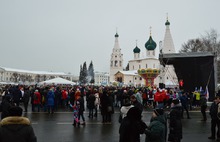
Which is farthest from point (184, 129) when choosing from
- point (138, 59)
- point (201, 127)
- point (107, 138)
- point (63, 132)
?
point (138, 59)

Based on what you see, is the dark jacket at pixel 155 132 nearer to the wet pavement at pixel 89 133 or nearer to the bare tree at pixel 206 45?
the wet pavement at pixel 89 133

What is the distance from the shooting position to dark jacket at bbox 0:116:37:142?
12.0 ft

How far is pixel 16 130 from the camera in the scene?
12.1 ft

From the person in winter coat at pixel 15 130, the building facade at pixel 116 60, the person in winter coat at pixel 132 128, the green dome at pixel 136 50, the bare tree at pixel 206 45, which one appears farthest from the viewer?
the green dome at pixel 136 50

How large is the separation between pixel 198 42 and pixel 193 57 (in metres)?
27.0

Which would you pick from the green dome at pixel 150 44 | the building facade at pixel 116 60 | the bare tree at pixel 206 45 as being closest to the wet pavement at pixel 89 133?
the bare tree at pixel 206 45

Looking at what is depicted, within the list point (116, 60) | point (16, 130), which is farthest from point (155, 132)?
point (116, 60)

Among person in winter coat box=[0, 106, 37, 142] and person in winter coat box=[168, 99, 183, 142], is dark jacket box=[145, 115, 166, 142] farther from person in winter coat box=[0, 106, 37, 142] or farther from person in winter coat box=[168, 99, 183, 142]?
person in winter coat box=[0, 106, 37, 142]

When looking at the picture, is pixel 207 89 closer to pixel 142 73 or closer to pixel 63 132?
pixel 63 132

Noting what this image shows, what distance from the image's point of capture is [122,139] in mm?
4535

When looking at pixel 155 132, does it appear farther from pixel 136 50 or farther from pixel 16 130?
pixel 136 50

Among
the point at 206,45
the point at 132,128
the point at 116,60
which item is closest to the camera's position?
the point at 132,128

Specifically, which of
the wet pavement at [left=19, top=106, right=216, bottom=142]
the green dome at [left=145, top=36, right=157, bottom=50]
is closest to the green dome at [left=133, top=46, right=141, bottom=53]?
the green dome at [left=145, top=36, right=157, bottom=50]

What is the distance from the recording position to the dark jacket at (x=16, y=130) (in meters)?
3.67
